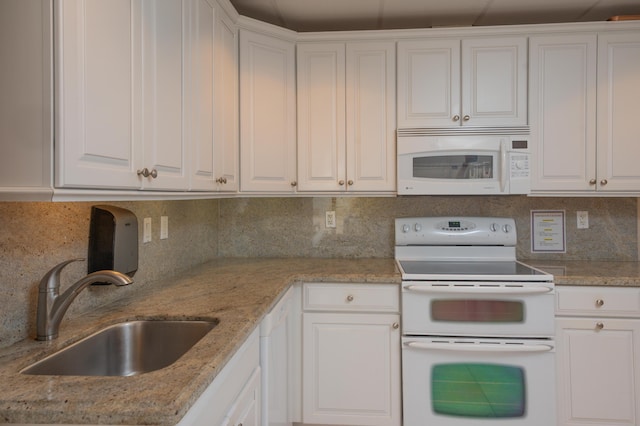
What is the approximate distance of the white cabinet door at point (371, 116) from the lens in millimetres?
2328

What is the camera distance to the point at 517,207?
2.59 m

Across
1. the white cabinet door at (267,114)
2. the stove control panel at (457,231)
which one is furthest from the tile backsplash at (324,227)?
the white cabinet door at (267,114)

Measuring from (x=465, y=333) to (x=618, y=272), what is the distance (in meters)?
0.88

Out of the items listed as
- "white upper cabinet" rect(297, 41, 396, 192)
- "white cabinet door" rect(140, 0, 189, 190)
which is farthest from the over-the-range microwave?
"white cabinet door" rect(140, 0, 189, 190)

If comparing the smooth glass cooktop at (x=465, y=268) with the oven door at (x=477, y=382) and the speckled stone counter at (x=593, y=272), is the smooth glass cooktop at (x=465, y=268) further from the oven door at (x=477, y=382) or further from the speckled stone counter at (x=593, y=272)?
the oven door at (x=477, y=382)

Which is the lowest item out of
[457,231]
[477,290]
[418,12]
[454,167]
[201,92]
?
[477,290]

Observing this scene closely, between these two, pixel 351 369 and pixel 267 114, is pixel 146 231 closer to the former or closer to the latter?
pixel 267 114

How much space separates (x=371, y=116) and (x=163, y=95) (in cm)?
128

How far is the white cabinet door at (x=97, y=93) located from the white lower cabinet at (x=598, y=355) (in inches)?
79.4

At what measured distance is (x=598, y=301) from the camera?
1.98m

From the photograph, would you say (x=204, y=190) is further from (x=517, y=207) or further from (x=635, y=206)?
(x=635, y=206)

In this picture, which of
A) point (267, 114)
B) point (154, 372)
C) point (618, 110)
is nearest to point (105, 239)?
point (154, 372)

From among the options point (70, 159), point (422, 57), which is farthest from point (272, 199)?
point (70, 159)

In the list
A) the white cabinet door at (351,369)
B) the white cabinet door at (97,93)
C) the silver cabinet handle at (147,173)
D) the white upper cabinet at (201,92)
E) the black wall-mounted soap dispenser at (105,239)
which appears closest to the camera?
the white cabinet door at (97,93)
